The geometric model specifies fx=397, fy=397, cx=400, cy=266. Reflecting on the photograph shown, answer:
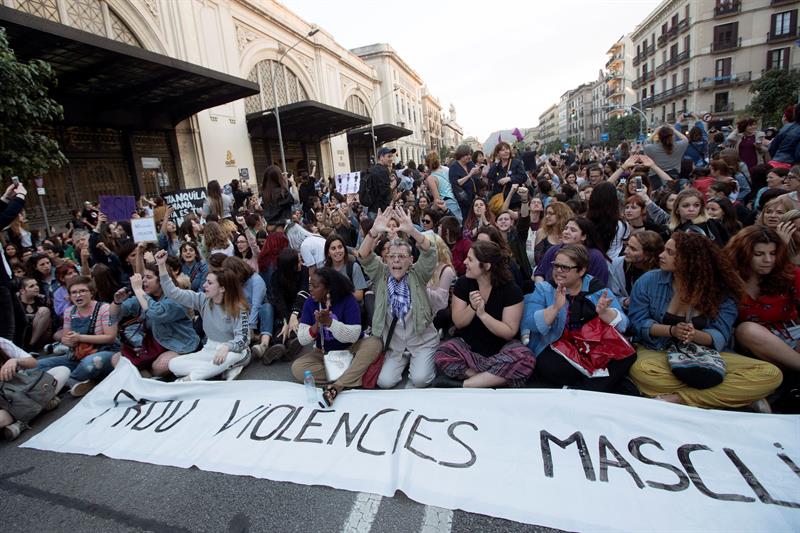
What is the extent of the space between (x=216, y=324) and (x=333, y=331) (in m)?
1.54

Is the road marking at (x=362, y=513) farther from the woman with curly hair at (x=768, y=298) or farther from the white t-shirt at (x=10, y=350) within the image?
the white t-shirt at (x=10, y=350)

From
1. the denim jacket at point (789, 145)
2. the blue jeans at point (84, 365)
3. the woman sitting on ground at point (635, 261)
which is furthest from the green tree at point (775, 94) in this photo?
the blue jeans at point (84, 365)

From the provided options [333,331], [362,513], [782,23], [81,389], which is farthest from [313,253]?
[782,23]

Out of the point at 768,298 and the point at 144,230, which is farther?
the point at 144,230

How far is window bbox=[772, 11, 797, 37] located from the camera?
114ft

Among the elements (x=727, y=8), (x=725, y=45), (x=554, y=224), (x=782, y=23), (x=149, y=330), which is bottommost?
(x=149, y=330)

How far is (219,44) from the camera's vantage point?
17031mm

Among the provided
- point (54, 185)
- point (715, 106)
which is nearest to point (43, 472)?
point (54, 185)

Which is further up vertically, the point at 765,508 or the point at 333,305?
the point at 333,305

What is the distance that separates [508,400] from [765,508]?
1432 millimetres

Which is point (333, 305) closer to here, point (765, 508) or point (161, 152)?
point (765, 508)

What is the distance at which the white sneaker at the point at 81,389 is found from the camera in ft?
13.2

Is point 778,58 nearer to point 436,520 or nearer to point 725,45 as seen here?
point 725,45

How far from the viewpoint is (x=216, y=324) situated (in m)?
4.33
